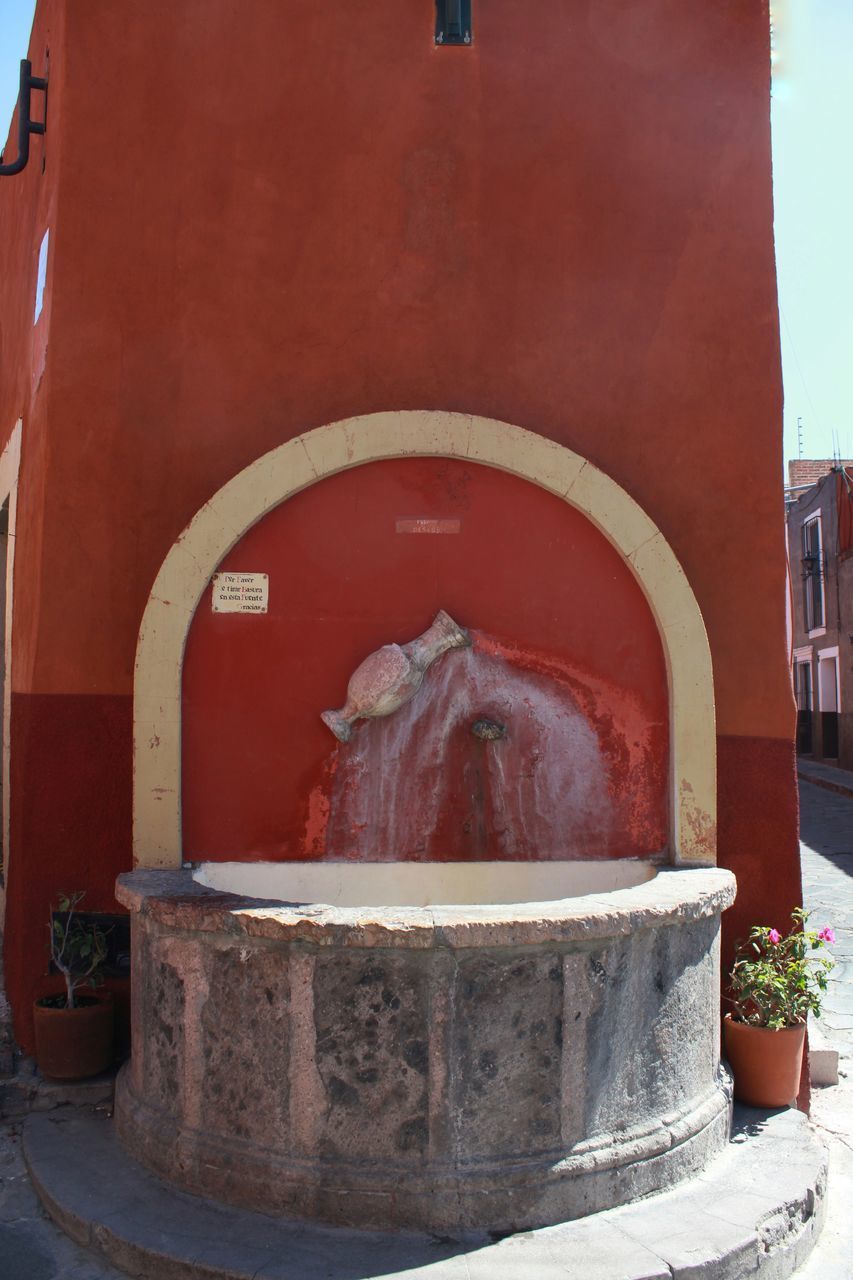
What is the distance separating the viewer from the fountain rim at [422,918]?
312cm

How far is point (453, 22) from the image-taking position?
177 inches

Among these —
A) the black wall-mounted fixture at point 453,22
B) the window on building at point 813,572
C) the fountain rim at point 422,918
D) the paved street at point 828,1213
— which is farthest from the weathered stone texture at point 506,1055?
the window on building at point 813,572

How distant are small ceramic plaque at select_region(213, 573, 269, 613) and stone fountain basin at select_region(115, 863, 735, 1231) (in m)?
1.27

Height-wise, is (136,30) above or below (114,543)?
above

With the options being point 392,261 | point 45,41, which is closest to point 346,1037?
point 392,261

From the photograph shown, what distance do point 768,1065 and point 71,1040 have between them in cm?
253

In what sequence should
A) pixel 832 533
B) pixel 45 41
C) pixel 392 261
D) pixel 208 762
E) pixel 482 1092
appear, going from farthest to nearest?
pixel 832 533, pixel 45 41, pixel 392 261, pixel 208 762, pixel 482 1092

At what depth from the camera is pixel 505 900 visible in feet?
14.2

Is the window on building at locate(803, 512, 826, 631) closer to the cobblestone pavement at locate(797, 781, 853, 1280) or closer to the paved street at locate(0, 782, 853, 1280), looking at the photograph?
the cobblestone pavement at locate(797, 781, 853, 1280)

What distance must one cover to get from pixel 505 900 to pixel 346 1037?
1281mm

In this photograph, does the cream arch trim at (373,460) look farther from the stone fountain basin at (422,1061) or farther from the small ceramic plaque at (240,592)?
the stone fountain basin at (422,1061)

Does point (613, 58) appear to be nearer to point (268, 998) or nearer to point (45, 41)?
point (45, 41)

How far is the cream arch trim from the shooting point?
4137mm

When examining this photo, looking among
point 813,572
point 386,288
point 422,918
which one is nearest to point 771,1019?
point 422,918
